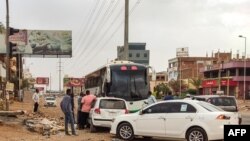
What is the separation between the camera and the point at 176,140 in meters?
18.5

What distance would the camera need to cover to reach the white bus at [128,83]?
2758cm

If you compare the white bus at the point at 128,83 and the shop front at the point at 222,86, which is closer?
the white bus at the point at 128,83

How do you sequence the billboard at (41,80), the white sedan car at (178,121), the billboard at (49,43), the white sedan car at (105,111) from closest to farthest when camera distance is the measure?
the white sedan car at (178,121)
the white sedan car at (105,111)
the billboard at (49,43)
the billboard at (41,80)

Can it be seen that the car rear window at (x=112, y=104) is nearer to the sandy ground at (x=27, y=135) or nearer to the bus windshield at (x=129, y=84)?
the sandy ground at (x=27, y=135)

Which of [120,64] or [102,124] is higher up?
[120,64]

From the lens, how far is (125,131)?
1891 centimetres

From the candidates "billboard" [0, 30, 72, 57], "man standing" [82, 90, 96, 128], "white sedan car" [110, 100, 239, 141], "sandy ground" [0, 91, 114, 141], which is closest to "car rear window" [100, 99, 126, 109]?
"sandy ground" [0, 91, 114, 141]

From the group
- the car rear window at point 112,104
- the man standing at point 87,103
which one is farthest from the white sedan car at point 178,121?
the man standing at point 87,103

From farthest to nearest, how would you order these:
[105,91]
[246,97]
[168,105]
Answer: [246,97] → [105,91] → [168,105]

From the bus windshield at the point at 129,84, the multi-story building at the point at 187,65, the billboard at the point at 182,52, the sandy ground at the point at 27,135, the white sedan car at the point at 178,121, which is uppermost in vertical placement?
the billboard at the point at 182,52

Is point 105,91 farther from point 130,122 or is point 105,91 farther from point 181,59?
point 181,59

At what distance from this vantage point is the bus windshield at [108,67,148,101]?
2761cm

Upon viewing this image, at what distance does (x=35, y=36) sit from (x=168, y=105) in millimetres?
61542

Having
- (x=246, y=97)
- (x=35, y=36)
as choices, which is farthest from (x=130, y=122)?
(x=246, y=97)
